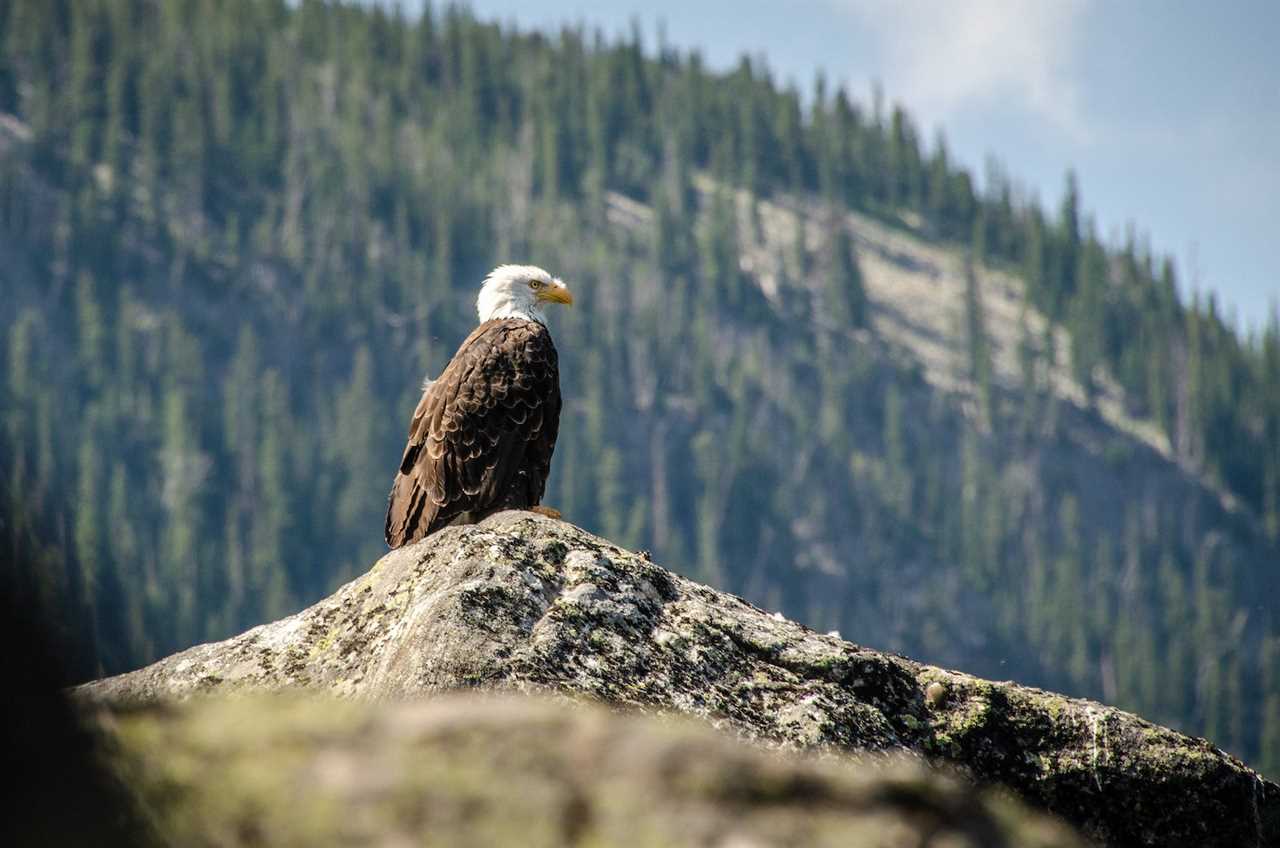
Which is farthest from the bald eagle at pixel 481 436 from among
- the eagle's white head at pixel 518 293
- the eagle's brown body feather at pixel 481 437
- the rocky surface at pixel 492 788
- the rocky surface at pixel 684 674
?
the rocky surface at pixel 492 788

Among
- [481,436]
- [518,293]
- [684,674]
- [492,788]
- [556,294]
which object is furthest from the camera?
[556,294]

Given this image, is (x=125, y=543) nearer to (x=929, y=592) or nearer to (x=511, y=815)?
(x=929, y=592)

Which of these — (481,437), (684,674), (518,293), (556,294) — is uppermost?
(556,294)

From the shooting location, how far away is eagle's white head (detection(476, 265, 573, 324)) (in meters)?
13.5

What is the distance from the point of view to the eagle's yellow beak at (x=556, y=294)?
14.0 m

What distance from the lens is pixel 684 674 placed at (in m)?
6.13

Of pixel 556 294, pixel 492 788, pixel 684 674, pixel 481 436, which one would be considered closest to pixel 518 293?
pixel 556 294

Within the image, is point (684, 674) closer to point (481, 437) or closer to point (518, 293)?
point (481, 437)

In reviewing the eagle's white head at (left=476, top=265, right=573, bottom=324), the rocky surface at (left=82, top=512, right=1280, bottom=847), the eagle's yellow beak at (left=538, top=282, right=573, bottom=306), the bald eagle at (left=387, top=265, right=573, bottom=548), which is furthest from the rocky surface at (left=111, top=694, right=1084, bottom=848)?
the eagle's yellow beak at (left=538, top=282, right=573, bottom=306)

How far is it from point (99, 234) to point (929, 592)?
340 ft

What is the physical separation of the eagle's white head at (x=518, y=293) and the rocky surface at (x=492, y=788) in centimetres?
1046

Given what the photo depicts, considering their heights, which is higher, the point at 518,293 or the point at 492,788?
the point at 518,293

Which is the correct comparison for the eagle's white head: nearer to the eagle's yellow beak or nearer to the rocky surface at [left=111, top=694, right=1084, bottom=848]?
the eagle's yellow beak

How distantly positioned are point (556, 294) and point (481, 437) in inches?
114
